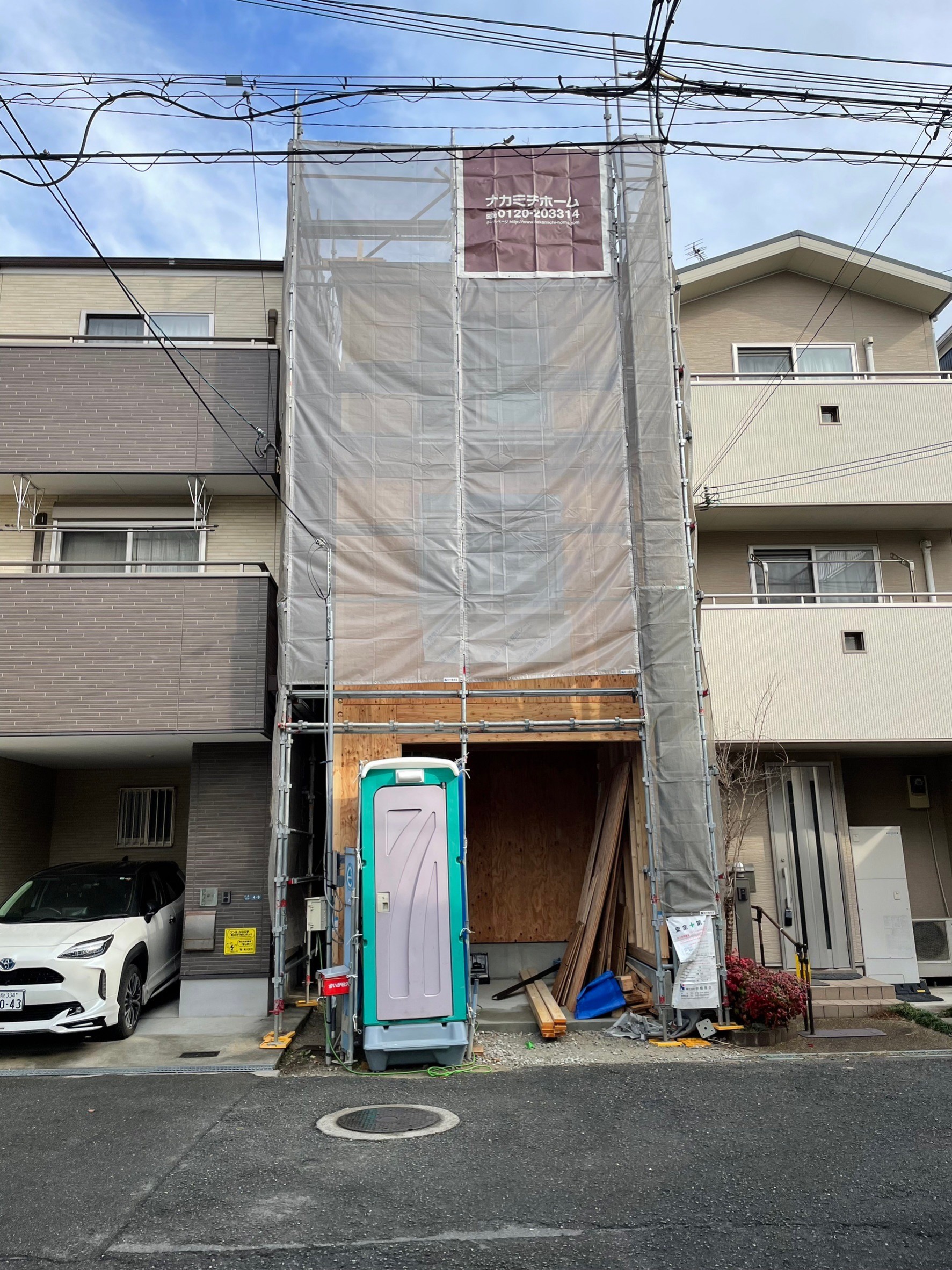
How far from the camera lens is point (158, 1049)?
27.8 feet

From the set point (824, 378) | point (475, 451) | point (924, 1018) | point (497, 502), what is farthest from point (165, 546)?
point (924, 1018)

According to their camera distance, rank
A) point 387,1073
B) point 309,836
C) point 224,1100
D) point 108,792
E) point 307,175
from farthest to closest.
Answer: point 108,792
point 309,836
point 307,175
point 387,1073
point 224,1100

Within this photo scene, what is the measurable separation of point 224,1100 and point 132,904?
10.9 feet

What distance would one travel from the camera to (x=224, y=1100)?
6.75 m

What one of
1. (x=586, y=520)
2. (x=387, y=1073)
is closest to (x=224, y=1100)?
(x=387, y=1073)

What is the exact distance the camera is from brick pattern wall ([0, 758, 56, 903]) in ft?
35.8

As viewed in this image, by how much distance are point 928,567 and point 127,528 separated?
1026 cm

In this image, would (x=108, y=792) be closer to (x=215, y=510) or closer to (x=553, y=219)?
(x=215, y=510)

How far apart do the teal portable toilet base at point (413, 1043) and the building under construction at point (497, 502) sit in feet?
3.90

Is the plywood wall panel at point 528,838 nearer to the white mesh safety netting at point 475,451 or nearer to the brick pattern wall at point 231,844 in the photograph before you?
the white mesh safety netting at point 475,451

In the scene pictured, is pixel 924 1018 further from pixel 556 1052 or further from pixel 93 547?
pixel 93 547

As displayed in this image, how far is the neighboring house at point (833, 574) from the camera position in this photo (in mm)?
10805

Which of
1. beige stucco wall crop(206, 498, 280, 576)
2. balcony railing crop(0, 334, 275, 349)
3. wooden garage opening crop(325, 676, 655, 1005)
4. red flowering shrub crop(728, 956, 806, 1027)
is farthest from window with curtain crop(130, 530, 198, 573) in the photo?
red flowering shrub crop(728, 956, 806, 1027)

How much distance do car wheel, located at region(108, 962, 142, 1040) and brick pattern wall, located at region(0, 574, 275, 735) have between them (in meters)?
2.33
